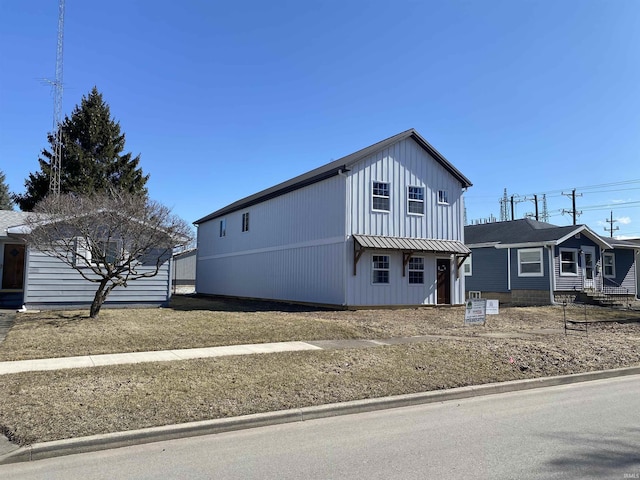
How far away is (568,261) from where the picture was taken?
1013 inches

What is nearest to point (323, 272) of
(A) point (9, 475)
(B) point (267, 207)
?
(B) point (267, 207)

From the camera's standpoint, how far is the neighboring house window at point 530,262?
83.0 ft

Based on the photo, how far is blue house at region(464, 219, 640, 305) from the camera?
25.0 meters

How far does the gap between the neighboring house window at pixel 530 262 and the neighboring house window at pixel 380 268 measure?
31.8ft

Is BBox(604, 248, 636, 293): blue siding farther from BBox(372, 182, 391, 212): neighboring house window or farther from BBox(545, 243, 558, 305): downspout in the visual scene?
BBox(372, 182, 391, 212): neighboring house window

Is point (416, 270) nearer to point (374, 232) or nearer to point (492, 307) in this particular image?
point (374, 232)

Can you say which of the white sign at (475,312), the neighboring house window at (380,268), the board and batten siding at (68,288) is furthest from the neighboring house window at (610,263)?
the board and batten siding at (68,288)

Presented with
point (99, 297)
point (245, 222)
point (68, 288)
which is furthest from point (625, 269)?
point (68, 288)

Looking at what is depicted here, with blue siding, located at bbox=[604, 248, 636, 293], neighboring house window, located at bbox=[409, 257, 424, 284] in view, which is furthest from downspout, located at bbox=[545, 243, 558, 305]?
neighboring house window, located at bbox=[409, 257, 424, 284]

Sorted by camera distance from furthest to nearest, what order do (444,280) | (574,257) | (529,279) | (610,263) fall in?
(610,263), (574,257), (529,279), (444,280)

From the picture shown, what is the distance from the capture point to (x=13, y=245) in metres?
18.1

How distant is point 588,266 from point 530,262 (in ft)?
12.1

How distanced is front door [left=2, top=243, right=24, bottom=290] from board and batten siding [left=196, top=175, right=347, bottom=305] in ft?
34.6

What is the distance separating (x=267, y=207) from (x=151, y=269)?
8833 millimetres
